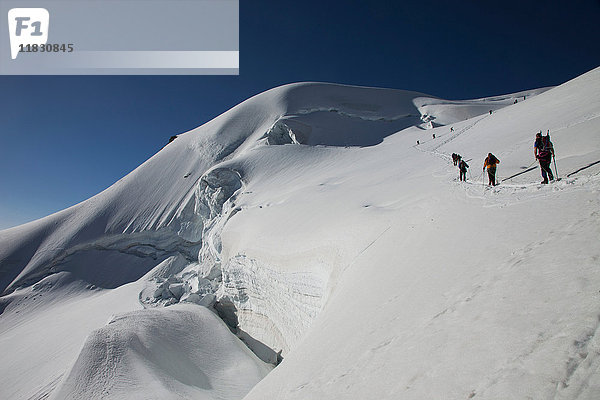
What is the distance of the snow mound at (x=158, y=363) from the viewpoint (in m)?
5.93

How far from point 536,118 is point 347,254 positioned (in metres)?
12.9

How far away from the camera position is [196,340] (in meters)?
9.09

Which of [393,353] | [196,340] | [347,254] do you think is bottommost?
[196,340]

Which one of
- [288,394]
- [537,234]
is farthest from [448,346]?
[537,234]

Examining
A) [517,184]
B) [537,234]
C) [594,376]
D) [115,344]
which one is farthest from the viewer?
[115,344]

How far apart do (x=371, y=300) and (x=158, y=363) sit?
601 centimetres

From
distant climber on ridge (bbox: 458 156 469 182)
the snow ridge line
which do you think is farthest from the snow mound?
the snow ridge line

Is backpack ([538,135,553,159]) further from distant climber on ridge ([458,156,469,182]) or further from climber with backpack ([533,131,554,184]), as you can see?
distant climber on ridge ([458,156,469,182])

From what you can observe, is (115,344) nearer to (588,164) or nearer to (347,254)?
(347,254)

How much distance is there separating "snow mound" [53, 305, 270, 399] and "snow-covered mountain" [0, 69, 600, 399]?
48mm

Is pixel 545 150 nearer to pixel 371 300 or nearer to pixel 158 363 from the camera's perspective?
pixel 371 300

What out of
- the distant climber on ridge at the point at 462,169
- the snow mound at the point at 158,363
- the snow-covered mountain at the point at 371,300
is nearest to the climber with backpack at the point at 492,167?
the snow-covered mountain at the point at 371,300

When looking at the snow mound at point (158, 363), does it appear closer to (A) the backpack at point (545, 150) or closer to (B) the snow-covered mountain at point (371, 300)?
(B) the snow-covered mountain at point (371, 300)

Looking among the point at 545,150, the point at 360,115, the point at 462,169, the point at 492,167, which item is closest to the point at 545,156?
the point at 545,150
